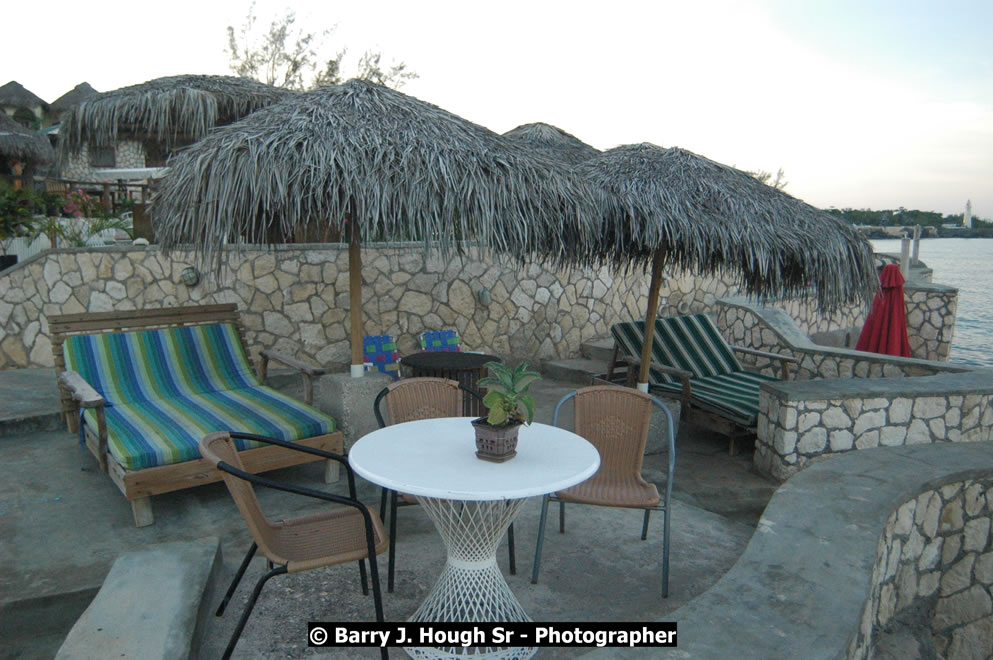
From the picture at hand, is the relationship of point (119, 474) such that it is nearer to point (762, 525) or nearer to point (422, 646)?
point (422, 646)

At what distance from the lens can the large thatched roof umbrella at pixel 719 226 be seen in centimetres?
465

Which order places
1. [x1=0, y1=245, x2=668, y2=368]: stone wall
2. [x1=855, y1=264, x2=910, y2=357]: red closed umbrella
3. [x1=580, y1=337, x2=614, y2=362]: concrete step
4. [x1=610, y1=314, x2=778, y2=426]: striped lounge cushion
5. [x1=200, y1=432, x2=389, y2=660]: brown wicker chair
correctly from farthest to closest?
[x1=580, y1=337, x2=614, y2=362]: concrete step → [x1=855, y1=264, x2=910, y2=357]: red closed umbrella → [x1=0, y1=245, x2=668, y2=368]: stone wall → [x1=610, y1=314, x2=778, y2=426]: striped lounge cushion → [x1=200, y1=432, x2=389, y2=660]: brown wicker chair

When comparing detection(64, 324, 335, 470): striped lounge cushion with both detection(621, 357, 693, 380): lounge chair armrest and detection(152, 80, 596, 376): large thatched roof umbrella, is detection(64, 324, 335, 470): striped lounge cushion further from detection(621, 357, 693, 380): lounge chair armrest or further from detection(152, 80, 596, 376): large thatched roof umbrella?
detection(621, 357, 693, 380): lounge chair armrest

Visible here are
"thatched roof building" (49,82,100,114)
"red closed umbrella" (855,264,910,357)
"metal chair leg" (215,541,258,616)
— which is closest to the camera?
"metal chair leg" (215,541,258,616)

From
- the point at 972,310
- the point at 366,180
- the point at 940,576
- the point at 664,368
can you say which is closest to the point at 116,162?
A: the point at 366,180

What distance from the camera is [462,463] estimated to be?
2498mm

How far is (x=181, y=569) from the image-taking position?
265cm

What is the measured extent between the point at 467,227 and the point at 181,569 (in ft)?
8.37

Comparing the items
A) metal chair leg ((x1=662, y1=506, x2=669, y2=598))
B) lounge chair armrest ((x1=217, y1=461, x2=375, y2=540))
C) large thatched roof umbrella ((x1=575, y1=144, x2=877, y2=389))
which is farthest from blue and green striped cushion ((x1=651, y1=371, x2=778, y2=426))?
lounge chair armrest ((x1=217, y1=461, x2=375, y2=540))

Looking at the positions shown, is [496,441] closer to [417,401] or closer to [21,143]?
[417,401]

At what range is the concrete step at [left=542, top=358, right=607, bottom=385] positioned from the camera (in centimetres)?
807

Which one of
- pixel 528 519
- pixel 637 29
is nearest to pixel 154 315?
pixel 528 519

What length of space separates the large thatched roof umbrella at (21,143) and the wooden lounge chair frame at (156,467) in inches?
478

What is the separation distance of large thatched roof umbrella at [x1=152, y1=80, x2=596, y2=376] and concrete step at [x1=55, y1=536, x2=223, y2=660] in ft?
6.51
